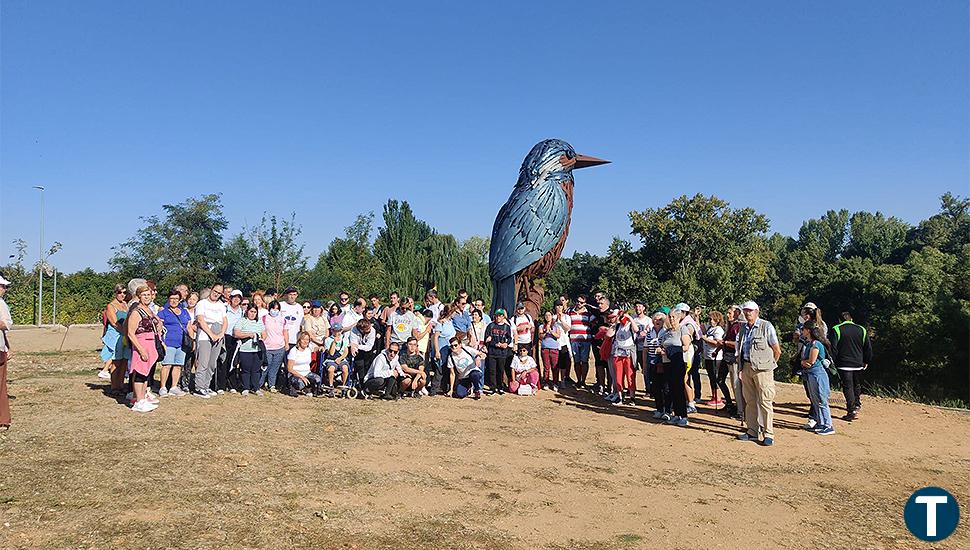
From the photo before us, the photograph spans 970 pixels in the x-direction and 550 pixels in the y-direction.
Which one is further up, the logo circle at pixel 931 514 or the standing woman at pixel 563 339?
the standing woman at pixel 563 339

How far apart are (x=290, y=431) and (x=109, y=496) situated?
228 centimetres

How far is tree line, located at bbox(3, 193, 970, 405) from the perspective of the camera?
1977 cm

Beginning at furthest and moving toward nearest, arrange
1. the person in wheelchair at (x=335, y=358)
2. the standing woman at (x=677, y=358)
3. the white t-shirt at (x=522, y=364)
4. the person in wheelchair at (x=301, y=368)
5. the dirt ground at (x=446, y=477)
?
the white t-shirt at (x=522, y=364), the person in wheelchair at (x=335, y=358), the person in wheelchair at (x=301, y=368), the standing woman at (x=677, y=358), the dirt ground at (x=446, y=477)

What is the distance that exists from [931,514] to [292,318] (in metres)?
7.69

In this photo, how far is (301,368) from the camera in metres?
8.75

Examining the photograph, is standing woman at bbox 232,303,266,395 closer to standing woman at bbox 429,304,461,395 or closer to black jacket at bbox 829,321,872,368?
standing woman at bbox 429,304,461,395

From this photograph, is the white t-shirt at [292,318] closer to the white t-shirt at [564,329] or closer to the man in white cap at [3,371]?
the man in white cap at [3,371]

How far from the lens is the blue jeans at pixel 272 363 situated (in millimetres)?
8719

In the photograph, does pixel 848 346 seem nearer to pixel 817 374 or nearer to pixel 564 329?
pixel 817 374

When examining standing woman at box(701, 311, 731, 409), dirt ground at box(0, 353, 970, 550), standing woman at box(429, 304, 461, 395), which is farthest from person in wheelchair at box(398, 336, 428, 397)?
standing woman at box(701, 311, 731, 409)

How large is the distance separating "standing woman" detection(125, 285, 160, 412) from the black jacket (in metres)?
8.24

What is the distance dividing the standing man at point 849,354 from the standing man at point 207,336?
7.93 metres

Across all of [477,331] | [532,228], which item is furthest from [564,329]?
[532,228]

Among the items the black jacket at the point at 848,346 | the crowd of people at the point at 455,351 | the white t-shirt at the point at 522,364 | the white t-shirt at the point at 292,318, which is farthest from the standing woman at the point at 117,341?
the black jacket at the point at 848,346
